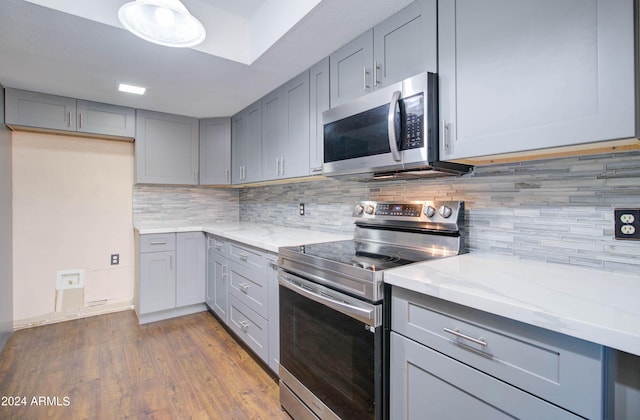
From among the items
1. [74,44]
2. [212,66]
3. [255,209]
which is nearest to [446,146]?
[212,66]

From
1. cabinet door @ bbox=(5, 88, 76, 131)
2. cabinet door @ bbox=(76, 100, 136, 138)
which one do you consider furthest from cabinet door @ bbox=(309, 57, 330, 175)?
cabinet door @ bbox=(5, 88, 76, 131)

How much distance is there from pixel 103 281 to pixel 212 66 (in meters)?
2.56

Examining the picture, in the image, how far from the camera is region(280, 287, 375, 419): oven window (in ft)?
3.79

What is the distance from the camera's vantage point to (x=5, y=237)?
2512mm

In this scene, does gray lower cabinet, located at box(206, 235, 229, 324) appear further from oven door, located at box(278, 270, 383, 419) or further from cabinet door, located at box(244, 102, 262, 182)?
oven door, located at box(278, 270, 383, 419)

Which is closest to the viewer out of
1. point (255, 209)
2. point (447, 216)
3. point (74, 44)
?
point (447, 216)

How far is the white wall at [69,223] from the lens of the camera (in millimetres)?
2791

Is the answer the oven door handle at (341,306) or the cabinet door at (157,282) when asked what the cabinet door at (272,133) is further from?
the cabinet door at (157,282)

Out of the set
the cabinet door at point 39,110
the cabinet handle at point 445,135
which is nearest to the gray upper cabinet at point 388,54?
the cabinet handle at point 445,135

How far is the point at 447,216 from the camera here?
148 centimetres

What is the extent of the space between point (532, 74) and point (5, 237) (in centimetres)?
374

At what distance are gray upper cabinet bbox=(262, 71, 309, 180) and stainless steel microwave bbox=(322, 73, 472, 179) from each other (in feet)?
1.18

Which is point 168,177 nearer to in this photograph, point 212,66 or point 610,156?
point 212,66

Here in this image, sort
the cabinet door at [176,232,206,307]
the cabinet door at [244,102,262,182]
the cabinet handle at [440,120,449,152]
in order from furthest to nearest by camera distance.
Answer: the cabinet door at [176,232,206,307] → the cabinet door at [244,102,262,182] → the cabinet handle at [440,120,449,152]
